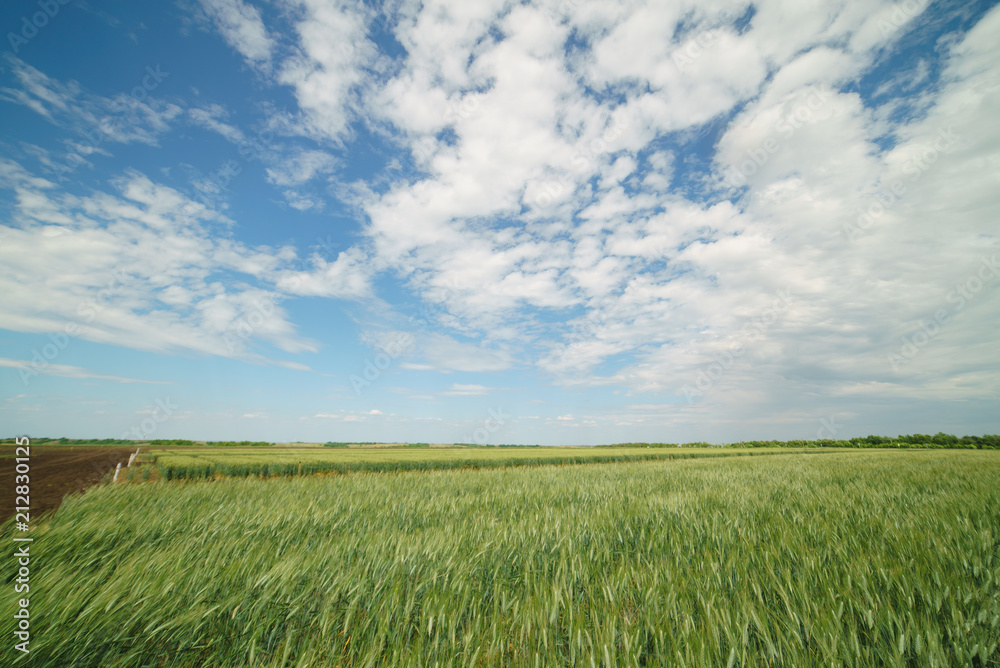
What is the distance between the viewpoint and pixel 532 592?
2918 millimetres

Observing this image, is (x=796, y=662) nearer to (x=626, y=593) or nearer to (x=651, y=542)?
(x=626, y=593)

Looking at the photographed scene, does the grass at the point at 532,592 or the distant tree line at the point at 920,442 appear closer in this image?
the grass at the point at 532,592

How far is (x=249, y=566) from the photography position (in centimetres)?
326

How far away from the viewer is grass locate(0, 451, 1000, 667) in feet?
6.68

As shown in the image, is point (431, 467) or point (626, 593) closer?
point (626, 593)

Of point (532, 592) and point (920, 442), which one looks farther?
point (920, 442)

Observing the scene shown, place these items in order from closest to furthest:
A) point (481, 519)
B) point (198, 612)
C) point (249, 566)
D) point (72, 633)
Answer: point (72, 633)
point (198, 612)
point (249, 566)
point (481, 519)

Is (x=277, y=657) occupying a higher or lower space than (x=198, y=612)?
lower

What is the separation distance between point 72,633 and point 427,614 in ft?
6.64

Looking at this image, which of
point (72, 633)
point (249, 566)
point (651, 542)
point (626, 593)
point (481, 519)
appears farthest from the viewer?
point (481, 519)

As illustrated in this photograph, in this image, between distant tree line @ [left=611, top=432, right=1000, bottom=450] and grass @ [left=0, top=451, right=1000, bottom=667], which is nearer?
grass @ [left=0, top=451, right=1000, bottom=667]

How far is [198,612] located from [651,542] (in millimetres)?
3969

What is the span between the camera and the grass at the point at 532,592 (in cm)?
204

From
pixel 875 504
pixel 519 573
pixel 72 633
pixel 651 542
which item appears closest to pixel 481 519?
pixel 519 573
